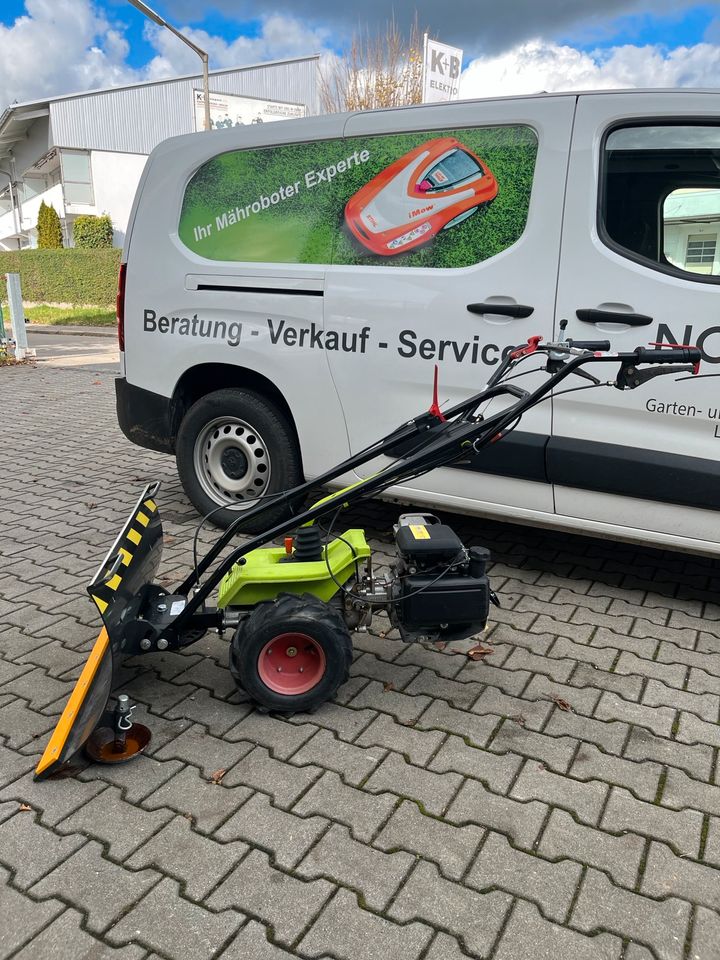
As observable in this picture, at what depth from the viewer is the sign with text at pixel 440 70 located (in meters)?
19.8

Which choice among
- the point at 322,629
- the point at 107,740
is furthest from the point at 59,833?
the point at 322,629

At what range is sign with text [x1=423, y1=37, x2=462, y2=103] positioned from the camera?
19812 millimetres

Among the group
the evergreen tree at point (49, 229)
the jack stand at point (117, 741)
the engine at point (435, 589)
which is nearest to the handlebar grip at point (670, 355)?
the engine at point (435, 589)

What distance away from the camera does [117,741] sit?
2600 millimetres

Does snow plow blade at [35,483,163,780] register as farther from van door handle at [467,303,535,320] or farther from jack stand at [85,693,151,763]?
van door handle at [467,303,535,320]

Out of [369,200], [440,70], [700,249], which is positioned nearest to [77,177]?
[440,70]

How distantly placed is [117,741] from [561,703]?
1.62m

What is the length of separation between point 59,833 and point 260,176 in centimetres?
329

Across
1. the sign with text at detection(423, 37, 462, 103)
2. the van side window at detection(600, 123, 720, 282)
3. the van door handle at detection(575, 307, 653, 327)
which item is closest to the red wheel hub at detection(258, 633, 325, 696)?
the van door handle at detection(575, 307, 653, 327)

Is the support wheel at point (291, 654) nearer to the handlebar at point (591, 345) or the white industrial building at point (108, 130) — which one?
the handlebar at point (591, 345)

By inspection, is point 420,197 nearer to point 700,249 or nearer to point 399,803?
point 700,249

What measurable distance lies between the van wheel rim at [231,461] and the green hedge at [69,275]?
21.3m

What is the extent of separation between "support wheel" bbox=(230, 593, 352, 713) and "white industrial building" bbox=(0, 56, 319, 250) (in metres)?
32.4

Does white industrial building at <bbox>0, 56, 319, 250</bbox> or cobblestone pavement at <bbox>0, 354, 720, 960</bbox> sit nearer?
cobblestone pavement at <bbox>0, 354, 720, 960</bbox>
